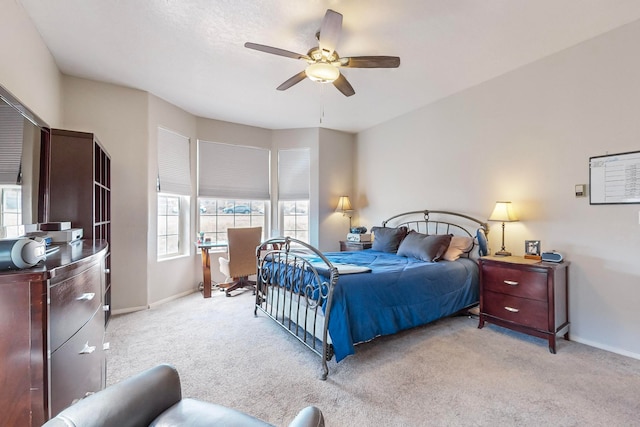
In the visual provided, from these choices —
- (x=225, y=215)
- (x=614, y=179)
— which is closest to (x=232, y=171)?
(x=225, y=215)

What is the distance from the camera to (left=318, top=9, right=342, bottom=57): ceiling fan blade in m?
1.92

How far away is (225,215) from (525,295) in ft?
14.0

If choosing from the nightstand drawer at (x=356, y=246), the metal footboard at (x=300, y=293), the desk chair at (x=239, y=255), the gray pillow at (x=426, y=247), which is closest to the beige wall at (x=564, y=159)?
the gray pillow at (x=426, y=247)

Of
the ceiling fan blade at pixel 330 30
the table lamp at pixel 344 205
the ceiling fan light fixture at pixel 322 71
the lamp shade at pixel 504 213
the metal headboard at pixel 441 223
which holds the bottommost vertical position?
the metal headboard at pixel 441 223

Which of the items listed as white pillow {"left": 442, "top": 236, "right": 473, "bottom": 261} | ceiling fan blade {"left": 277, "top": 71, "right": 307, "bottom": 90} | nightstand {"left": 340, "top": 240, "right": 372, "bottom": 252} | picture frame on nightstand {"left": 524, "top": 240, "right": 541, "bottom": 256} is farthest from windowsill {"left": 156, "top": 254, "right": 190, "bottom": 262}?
picture frame on nightstand {"left": 524, "top": 240, "right": 541, "bottom": 256}

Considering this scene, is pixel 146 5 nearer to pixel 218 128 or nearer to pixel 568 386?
pixel 218 128

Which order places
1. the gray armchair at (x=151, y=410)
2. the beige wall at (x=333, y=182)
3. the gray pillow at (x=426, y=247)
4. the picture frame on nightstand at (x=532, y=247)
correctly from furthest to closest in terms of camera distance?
the beige wall at (x=333, y=182) < the gray pillow at (x=426, y=247) < the picture frame on nightstand at (x=532, y=247) < the gray armchair at (x=151, y=410)

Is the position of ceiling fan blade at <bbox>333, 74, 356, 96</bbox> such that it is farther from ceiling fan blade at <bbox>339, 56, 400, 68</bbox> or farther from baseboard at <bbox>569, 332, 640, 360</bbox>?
baseboard at <bbox>569, 332, 640, 360</bbox>

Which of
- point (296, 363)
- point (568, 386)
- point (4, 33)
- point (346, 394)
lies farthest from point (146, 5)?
point (568, 386)

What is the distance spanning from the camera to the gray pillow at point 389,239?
4.00 m

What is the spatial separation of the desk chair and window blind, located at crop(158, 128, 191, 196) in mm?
1021

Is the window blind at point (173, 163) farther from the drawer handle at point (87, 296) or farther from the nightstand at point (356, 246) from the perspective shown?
the drawer handle at point (87, 296)

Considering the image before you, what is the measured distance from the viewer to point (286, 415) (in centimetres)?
176

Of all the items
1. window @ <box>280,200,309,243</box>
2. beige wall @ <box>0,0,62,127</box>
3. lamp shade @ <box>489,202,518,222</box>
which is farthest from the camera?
window @ <box>280,200,309,243</box>
